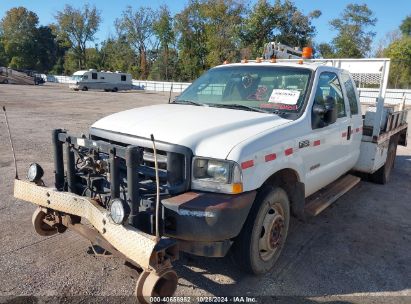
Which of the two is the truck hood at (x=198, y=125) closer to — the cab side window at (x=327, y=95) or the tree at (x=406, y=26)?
Answer: the cab side window at (x=327, y=95)

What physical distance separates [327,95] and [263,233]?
1.95 metres

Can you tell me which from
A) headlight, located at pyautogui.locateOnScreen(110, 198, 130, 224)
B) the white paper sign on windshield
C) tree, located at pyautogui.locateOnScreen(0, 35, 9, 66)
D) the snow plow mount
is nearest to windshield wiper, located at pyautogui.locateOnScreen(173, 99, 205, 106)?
the white paper sign on windshield

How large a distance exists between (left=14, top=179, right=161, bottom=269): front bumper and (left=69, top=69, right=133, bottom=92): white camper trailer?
38.3m

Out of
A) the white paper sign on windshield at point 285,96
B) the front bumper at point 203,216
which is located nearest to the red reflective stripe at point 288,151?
the white paper sign on windshield at point 285,96

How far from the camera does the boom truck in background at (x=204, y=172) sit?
2.91 metres

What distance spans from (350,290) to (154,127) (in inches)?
91.7

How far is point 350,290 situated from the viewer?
3531 millimetres

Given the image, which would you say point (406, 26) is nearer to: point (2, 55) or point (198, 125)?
point (198, 125)

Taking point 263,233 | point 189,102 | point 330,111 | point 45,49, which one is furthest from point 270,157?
point 45,49

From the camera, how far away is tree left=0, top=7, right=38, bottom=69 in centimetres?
7588

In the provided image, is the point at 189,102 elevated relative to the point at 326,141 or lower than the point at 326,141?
elevated

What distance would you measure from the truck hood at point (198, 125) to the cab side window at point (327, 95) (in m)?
0.55

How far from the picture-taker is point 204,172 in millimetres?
3131

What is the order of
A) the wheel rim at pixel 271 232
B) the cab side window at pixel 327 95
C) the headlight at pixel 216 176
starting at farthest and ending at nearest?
the cab side window at pixel 327 95 < the wheel rim at pixel 271 232 < the headlight at pixel 216 176
